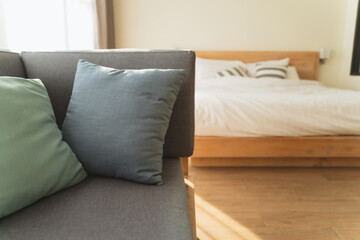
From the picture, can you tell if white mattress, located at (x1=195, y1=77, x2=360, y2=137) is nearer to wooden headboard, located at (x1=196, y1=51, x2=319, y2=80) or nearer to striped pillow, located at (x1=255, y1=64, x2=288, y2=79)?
striped pillow, located at (x1=255, y1=64, x2=288, y2=79)

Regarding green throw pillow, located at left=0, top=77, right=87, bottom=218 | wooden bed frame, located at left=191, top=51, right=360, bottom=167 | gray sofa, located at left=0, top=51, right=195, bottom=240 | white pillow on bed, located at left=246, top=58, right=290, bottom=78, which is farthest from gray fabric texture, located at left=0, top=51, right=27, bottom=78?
white pillow on bed, located at left=246, top=58, right=290, bottom=78

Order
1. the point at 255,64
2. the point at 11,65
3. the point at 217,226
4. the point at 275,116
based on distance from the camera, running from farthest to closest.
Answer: the point at 255,64 < the point at 275,116 < the point at 217,226 < the point at 11,65

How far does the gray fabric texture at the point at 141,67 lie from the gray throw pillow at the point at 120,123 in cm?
17

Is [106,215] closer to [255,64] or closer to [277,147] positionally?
[277,147]

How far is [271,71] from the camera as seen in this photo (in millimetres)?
3168

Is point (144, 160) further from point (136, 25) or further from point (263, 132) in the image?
point (136, 25)

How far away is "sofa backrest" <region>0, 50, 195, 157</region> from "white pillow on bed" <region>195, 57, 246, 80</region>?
7.10ft

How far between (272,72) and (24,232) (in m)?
3.07

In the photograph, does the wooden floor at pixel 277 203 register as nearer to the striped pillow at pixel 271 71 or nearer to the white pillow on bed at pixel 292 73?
the striped pillow at pixel 271 71

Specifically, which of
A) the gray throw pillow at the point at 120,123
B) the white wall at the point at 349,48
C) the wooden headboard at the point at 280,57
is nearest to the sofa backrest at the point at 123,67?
the gray throw pillow at the point at 120,123

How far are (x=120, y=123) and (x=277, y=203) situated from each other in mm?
1205

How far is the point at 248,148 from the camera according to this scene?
6.35 feet

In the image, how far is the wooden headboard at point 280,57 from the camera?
11.8ft

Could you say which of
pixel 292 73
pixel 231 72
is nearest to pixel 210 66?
pixel 231 72
